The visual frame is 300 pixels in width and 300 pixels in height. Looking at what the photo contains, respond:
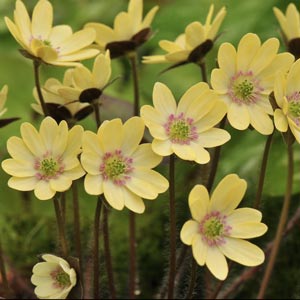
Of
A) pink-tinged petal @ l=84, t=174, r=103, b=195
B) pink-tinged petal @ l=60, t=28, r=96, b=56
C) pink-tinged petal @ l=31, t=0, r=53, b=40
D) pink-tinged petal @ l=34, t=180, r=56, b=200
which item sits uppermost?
pink-tinged petal @ l=31, t=0, r=53, b=40

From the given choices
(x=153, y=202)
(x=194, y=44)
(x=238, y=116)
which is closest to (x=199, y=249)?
(x=238, y=116)

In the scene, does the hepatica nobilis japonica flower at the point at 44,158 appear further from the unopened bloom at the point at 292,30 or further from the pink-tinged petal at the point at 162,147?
the unopened bloom at the point at 292,30

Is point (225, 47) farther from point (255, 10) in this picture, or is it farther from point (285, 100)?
point (255, 10)

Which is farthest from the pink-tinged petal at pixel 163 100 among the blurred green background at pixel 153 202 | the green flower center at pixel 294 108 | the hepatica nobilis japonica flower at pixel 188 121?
the blurred green background at pixel 153 202

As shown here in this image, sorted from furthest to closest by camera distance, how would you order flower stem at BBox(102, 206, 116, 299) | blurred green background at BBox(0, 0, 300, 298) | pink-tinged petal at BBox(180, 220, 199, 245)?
blurred green background at BBox(0, 0, 300, 298) < flower stem at BBox(102, 206, 116, 299) < pink-tinged petal at BBox(180, 220, 199, 245)

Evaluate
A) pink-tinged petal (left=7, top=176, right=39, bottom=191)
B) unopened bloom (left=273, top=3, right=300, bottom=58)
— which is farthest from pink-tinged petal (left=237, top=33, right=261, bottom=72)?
pink-tinged petal (left=7, top=176, right=39, bottom=191)

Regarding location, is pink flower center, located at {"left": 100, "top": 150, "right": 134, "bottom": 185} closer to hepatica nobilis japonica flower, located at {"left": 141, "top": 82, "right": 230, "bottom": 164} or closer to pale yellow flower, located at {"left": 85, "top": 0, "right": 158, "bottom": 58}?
hepatica nobilis japonica flower, located at {"left": 141, "top": 82, "right": 230, "bottom": 164}

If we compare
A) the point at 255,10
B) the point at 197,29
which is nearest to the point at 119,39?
the point at 197,29
